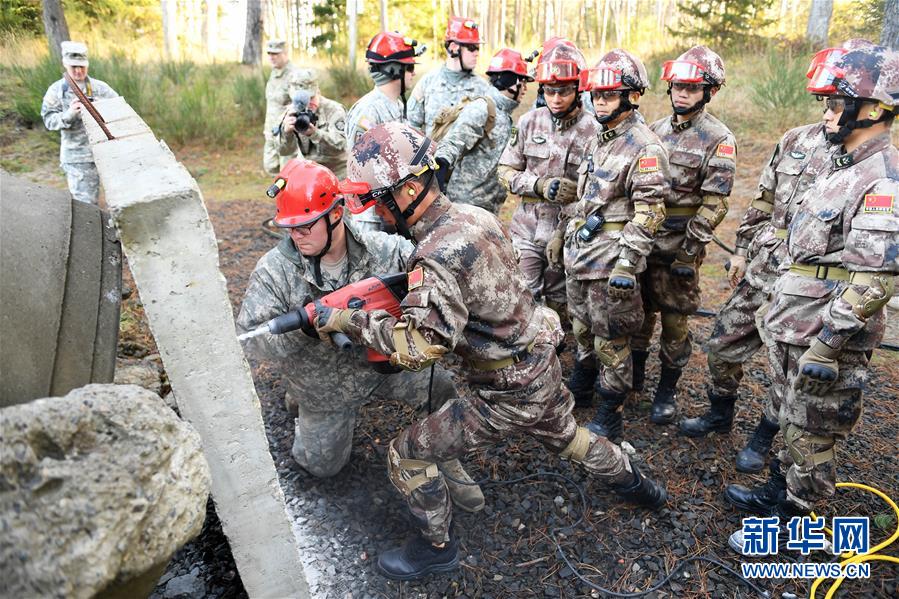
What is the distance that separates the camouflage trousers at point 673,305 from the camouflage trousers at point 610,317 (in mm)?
429

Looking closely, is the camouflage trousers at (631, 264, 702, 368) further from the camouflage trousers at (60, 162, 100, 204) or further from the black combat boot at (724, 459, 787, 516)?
the camouflage trousers at (60, 162, 100, 204)

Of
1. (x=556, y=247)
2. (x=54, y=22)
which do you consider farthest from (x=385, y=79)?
(x=54, y=22)

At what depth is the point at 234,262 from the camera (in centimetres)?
711

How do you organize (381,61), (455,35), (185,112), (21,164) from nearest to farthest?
(381,61)
(455,35)
(21,164)
(185,112)

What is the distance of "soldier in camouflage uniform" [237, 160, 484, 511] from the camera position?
10.0 feet

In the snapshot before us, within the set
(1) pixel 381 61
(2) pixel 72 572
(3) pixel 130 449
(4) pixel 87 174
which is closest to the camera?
(2) pixel 72 572

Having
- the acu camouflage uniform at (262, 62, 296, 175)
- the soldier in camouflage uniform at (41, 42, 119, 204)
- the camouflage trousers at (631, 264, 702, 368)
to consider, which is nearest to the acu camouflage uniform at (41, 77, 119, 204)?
the soldier in camouflage uniform at (41, 42, 119, 204)

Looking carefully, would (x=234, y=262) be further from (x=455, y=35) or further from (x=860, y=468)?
(x=860, y=468)

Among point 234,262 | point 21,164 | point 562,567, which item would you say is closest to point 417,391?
point 562,567

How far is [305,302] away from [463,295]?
101 cm

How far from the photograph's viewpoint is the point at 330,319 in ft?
9.06

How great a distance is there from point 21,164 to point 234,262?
239 inches

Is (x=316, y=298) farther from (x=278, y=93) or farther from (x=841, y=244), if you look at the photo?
(x=278, y=93)

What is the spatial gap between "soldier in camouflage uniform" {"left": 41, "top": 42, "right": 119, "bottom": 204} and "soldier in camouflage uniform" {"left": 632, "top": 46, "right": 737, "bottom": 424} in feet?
18.0
